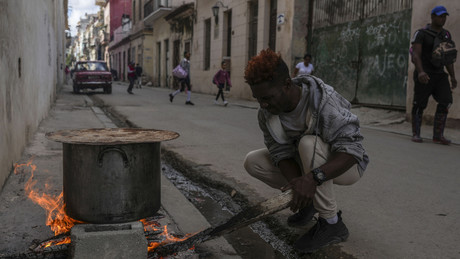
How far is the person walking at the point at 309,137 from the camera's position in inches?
79.8

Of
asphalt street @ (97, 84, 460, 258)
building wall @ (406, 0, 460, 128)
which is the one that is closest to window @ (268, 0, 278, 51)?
building wall @ (406, 0, 460, 128)

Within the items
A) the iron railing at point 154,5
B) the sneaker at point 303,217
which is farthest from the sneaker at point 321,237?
the iron railing at point 154,5

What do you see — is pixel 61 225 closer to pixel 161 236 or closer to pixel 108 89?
pixel 161 236

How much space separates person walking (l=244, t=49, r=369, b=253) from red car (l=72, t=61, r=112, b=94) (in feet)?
54.7

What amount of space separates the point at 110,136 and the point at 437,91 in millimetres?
4809

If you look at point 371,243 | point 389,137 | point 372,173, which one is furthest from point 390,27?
point 371,243

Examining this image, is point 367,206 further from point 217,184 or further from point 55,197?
point 55,197

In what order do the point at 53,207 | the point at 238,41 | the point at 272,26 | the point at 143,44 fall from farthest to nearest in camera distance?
the point at 143,44 → the point at 238,41 → the point at 272,26 → the point at 53,207

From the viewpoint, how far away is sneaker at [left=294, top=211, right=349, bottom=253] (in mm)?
2291

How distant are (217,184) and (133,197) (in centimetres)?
136

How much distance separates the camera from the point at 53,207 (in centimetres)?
287

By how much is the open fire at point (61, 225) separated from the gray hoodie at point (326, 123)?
31.0 inches

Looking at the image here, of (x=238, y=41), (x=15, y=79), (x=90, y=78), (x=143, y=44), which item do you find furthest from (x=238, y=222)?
(x=143, y=44)

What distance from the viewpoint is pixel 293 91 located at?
7.11 ft
